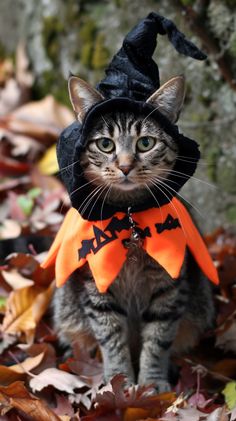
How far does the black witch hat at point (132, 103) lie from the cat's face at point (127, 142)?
3 centimetres

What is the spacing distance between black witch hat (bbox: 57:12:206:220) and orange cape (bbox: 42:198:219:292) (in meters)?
0.05

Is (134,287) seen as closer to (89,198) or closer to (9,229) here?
(89,198)

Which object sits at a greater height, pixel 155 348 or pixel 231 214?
pixel 231 214

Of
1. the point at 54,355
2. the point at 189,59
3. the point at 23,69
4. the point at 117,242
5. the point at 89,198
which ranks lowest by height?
the point at 54,355

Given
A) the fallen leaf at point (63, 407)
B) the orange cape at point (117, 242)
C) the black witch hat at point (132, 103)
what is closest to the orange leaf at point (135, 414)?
the fallen leaf at point (63, 407)

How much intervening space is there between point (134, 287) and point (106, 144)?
53 centimetres

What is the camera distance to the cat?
2.12m

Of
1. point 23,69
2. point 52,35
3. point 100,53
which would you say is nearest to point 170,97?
point 100,53

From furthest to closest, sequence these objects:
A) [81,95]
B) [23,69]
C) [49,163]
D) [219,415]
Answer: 1. [23,69]
2. [49,163]
3. [81,95]
4. [219,415]

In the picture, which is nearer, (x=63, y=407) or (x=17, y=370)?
(x=63, y=407)

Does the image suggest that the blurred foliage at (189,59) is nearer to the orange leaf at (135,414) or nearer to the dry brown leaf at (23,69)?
the dry brown leaf at (23,69)

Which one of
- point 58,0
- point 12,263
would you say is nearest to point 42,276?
point 12,263

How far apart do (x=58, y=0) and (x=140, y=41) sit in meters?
2.12

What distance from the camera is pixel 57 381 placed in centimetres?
231
